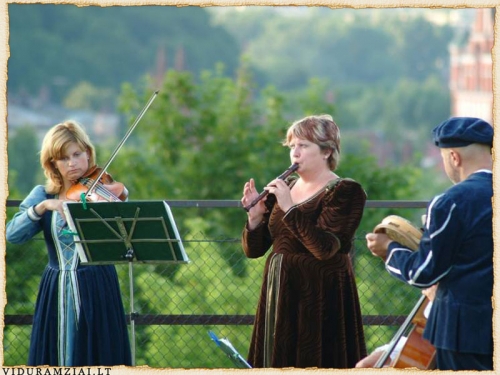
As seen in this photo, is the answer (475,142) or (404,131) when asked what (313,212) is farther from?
(404,131)

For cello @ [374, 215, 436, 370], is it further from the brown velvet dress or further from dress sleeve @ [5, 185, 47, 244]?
dress sleeve @ [5, 185, 47, 244]

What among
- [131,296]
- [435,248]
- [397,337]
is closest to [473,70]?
[131,296]

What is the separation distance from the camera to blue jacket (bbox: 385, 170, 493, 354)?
425cm

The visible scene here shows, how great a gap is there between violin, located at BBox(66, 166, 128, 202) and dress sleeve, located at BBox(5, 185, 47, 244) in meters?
0.18

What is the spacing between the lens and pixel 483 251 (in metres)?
4.28

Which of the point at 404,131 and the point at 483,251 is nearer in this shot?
the point at 483,251

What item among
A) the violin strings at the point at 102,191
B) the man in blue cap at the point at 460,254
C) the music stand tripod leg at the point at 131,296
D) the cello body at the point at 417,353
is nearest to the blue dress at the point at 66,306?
the music stand tripod leg at the point at 131,296

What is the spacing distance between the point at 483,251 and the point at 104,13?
10434 centimetres

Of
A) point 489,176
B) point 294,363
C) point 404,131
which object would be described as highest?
point 404,131

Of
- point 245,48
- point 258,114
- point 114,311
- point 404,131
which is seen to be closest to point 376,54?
point 245,48

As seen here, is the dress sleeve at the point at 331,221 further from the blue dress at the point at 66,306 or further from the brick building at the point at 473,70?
the brick building at the point at 473,70

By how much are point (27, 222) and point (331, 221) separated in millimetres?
1588

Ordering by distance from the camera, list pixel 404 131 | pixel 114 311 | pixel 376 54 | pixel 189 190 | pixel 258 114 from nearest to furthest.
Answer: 1. pixel 114 311
2. pixel 189 190
3. pixel 258 114
4. pixel 404 131
5. pixel 376 54

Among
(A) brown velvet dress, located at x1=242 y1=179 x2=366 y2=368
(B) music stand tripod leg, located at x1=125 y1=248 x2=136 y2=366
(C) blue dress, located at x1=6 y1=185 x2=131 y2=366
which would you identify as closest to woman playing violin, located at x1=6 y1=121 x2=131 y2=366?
(C) blue dress, located at x1=6 y1=185 x2=131 y2=366
